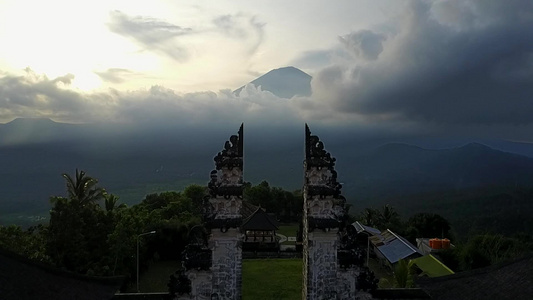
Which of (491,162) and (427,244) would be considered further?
(491,162)

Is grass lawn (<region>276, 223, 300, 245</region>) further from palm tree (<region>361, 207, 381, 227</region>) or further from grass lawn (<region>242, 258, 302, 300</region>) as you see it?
grass lawn (<region>242, 258, 302, 300</region>)

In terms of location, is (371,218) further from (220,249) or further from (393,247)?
(220,249)

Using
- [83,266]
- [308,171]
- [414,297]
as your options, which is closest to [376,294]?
[414,297]

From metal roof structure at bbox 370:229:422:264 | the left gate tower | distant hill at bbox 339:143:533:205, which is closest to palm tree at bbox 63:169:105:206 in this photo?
the left gate tower

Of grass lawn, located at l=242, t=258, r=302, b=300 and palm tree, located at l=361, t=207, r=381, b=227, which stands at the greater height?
palm tree, located at l=361, t=207, r=381, b=227

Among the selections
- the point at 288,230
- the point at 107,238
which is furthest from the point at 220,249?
the point at 288,230

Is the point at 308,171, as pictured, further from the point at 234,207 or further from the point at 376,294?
the point at 376,294
